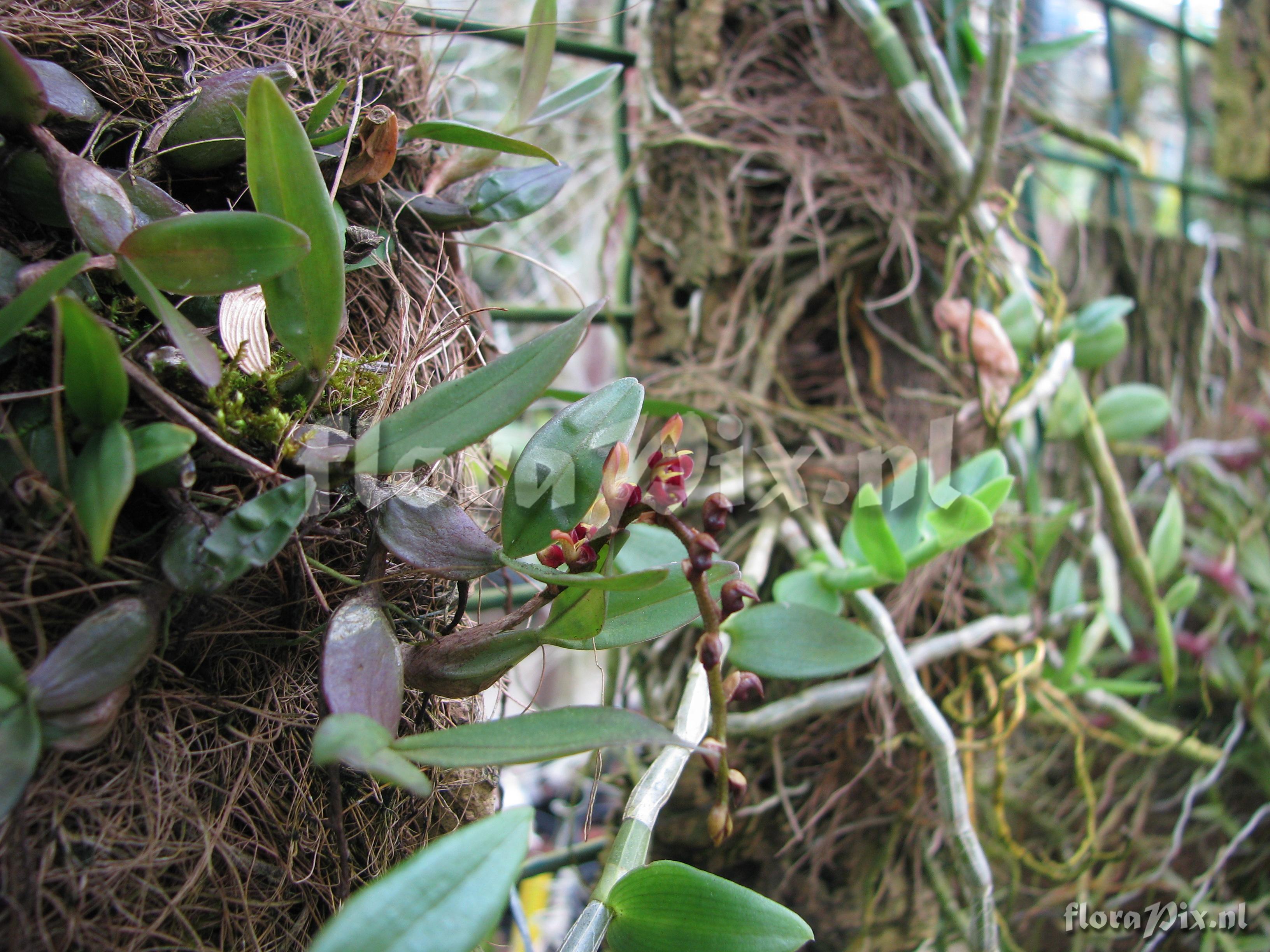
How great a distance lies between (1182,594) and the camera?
821mm

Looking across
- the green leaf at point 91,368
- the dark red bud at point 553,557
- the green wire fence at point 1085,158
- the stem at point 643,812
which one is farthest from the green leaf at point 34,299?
the green wire fence at point 1085,158

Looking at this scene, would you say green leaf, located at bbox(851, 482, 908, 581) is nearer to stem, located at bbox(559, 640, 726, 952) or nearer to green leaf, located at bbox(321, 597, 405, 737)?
stem, located at bbox(559, 640, 726, 952)

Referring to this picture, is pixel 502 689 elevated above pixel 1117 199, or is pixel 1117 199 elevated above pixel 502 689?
pixel 1117 199

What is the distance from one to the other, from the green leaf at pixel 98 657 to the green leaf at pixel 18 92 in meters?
0.21

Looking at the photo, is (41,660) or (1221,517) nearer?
(41,660)

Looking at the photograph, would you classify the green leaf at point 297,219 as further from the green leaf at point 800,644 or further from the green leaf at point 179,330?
the green leaf at point 800,644

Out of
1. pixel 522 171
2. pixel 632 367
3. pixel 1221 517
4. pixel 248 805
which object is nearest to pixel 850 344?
pixel 632 367

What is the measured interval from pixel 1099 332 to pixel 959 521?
45cm

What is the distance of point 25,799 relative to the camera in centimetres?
28

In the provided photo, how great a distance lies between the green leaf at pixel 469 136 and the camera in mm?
423

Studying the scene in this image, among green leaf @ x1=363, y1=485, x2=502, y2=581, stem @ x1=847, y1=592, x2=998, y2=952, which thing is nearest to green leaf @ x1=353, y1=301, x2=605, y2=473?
Result: green leaf @ x1=363, y1=485, x2=502, y2=581

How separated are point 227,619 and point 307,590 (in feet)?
0.11

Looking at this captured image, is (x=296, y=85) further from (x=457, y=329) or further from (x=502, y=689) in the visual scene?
(x=502, y=689)

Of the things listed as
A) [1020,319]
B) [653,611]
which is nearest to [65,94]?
[653,611]
